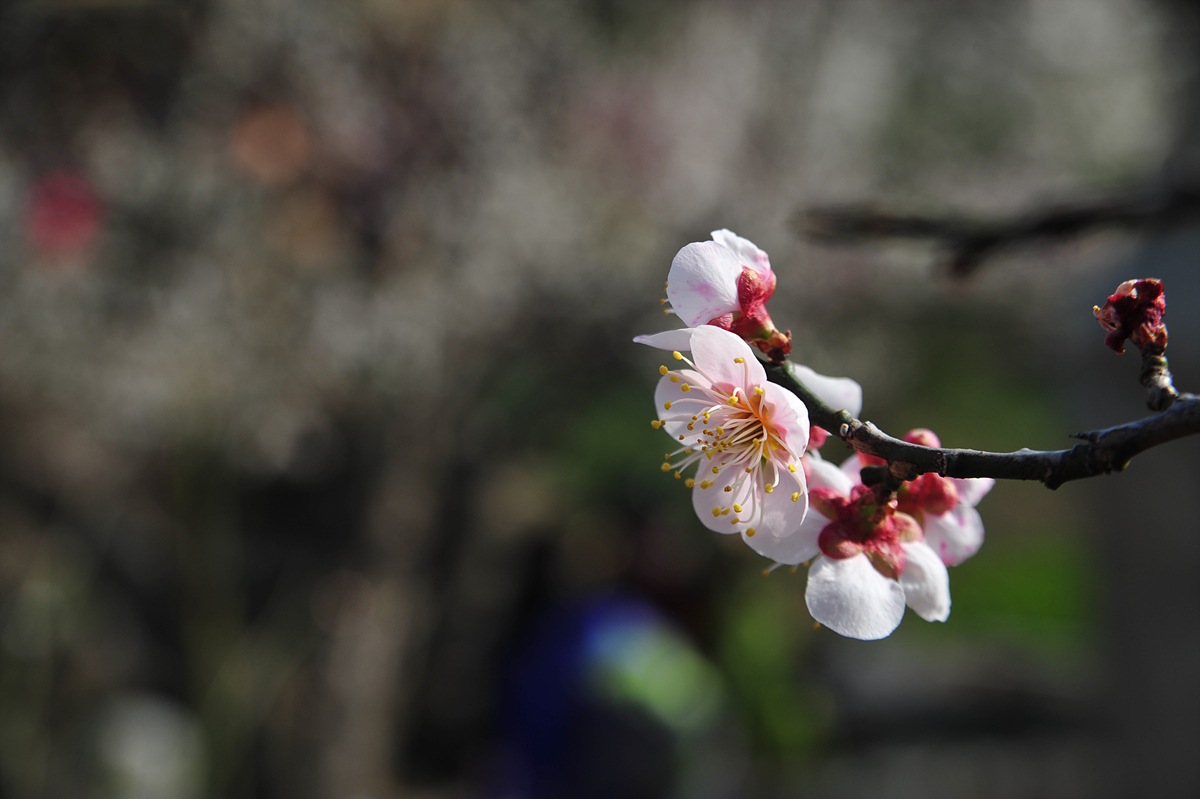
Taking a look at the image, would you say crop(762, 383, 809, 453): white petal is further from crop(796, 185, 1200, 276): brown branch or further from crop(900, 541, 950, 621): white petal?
crop(796, 185, 1200, 276): brown branch

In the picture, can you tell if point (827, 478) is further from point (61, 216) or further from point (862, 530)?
point (61, 216)

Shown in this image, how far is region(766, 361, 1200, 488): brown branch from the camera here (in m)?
0.34

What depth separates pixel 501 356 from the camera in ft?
9.82

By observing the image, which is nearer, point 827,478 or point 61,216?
point 827,478

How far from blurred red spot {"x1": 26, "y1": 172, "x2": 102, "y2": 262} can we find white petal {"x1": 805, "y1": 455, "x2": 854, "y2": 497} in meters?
2.83

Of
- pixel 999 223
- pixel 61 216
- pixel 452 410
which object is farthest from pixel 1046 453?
pixel 61 216

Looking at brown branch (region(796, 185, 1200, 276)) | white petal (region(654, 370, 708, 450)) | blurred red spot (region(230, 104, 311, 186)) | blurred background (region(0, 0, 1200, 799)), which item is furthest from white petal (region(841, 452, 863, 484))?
blurred red spot (region(230, 104, 311, 186))

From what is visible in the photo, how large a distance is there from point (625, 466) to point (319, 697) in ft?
11.7

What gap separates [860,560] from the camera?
1.57 ft

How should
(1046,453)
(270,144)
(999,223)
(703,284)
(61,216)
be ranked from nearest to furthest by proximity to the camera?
1. (1046,453)
2. (703,284)
3. (999,223)
4. (61,216)
5. (270,144)

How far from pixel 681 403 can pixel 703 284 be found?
117 millimetres

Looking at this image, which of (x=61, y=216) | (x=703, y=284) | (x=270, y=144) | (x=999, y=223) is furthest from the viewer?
(x=270, y=144)

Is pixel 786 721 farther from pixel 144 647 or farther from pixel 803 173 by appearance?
pixel 144 647

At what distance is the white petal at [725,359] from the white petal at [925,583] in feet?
0.50
